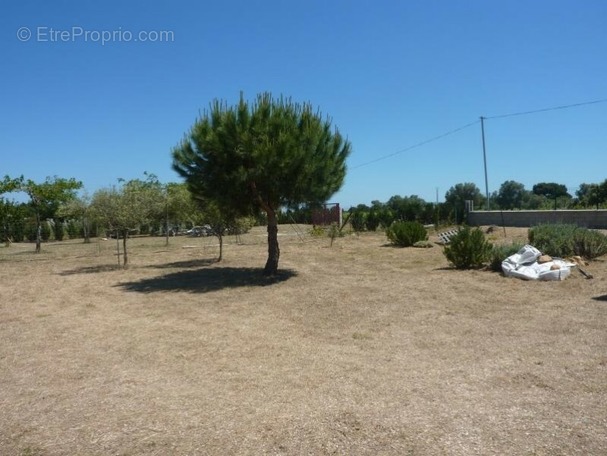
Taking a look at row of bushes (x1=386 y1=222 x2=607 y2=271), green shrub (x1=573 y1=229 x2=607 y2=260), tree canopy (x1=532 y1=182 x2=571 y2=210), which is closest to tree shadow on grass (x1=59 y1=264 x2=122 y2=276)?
row of bushes (x1=386 y1=222 x2=607 y2=271)

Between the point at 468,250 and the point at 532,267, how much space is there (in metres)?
2.13

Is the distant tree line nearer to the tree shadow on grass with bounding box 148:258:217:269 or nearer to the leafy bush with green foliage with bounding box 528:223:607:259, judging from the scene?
the tree shadow on grass with bounding box 148:258:217:269

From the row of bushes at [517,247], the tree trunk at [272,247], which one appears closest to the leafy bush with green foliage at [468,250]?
the row of bushes at [517,247]

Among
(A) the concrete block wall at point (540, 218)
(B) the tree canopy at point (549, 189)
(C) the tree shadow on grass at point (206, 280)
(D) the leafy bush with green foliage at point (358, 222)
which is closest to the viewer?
(C) the tree shadow on grass at point (206, 280)

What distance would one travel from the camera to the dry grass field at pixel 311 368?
4387mm

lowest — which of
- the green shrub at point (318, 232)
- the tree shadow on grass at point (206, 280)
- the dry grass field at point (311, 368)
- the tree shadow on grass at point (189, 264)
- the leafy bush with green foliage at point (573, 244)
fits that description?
the dry grass field at point (311, 368)

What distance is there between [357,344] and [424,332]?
3.95 ft

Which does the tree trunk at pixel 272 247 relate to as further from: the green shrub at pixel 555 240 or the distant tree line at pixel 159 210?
the green shrub at pixel 555 240

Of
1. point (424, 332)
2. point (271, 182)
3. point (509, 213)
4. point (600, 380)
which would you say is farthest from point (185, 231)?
point (600, 380)

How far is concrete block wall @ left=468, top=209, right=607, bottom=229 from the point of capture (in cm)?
2440

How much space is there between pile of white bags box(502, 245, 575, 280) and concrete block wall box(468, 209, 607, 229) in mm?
11508

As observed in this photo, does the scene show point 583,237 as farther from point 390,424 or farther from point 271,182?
point 390,424

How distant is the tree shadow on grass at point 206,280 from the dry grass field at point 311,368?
0.32 metres

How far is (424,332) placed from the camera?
8258 millimetres
